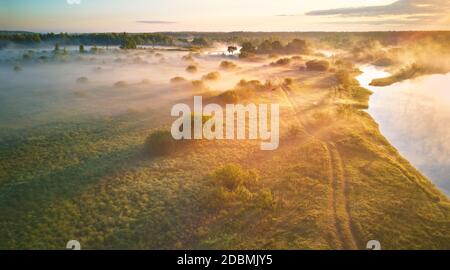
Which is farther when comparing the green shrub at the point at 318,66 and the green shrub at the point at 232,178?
the green shrub at the point at 318,66

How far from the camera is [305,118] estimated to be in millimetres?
31906

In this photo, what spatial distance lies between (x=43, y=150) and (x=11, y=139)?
12.9 ft

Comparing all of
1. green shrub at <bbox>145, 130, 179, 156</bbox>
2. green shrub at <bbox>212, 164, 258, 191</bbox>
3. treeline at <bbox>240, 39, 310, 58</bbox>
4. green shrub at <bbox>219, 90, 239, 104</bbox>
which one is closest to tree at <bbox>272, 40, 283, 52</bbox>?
treeline at <bbox>240, 39, 310, 58</bbox>

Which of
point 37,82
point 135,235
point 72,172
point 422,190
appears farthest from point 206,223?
point 37,82

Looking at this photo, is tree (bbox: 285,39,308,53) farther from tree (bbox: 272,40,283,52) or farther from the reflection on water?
the reflection on water

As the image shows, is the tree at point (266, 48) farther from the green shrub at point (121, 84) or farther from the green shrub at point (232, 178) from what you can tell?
the green shrub at point (232, 178)

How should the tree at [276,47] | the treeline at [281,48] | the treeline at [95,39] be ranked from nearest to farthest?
the treeline at [281,48]
the tree at [276,47]
the treeline at [95,39]

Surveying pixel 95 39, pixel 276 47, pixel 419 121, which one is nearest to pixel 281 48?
pixel 276 47

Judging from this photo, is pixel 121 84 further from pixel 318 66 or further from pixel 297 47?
pixel 297 47

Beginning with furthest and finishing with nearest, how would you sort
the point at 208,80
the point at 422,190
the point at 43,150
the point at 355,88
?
1. the point at 208,80
2. the point at 355,88
3. the point at 43,150
4. the point at 422,190

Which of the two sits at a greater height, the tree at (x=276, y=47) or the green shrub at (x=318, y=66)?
the tree at (x=276, y=47)

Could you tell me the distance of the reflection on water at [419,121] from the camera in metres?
23.8

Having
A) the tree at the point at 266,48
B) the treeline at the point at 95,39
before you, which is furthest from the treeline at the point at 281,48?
the treeline at the point at 95,39
